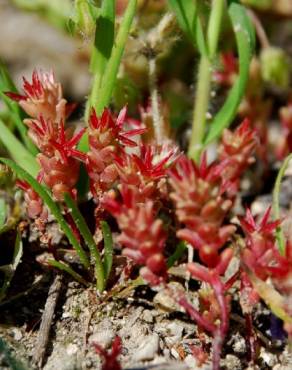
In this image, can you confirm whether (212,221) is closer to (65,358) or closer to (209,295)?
(209,295)

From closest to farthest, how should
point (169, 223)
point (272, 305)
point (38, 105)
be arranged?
point (272, 305)
point (38, 105)
point (169, 223)

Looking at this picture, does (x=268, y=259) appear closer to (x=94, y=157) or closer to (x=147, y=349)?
(x=147, y=349)

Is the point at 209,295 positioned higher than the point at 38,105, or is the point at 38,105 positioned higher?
the point at 38,105

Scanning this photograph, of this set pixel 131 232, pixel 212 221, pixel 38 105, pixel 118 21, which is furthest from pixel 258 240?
pixel 118 21

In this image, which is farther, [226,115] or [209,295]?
[226,115]

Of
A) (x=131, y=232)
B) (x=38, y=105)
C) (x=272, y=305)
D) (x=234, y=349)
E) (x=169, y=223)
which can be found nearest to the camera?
(x=131, y=232)

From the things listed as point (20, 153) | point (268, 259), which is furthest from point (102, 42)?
point (268, 259)
